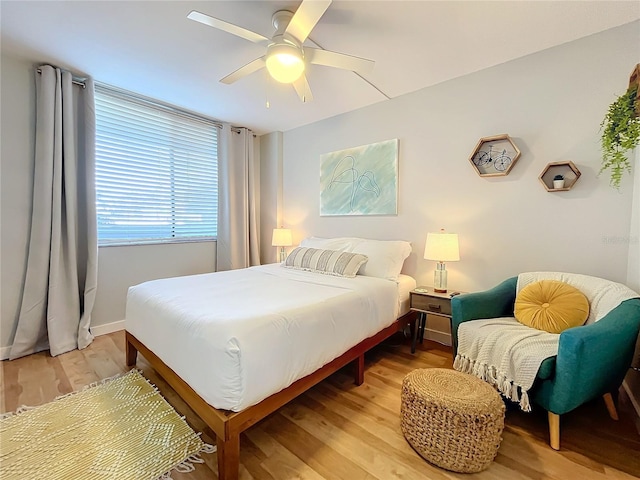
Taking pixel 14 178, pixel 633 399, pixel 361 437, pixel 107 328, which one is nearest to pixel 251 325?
pixel 361 437

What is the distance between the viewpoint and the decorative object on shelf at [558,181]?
84.3 inches

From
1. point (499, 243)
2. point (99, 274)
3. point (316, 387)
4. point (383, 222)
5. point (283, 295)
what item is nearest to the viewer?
point (283, 295)

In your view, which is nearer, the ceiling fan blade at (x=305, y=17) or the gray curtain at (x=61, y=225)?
the ceiling fan blade at (x=305, y=17)

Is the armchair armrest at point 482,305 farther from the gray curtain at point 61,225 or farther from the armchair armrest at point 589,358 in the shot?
the gray curtain at point 61,225

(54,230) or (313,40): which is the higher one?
(313,40)

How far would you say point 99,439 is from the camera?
1527mm

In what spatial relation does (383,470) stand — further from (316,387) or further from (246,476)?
(316,387)

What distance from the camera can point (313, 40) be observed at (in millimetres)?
2086

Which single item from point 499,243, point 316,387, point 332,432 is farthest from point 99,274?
point 499,243

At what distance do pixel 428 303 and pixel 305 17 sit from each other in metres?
2.24

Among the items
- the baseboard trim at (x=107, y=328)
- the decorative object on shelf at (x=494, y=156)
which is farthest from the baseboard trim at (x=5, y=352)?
the decorative object on shelf at (x=494, y=156)

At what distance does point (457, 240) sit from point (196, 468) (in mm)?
2422

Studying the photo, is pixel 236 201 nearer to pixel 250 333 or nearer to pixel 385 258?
pixel 385 258

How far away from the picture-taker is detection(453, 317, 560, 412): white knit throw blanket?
154 centimetres
